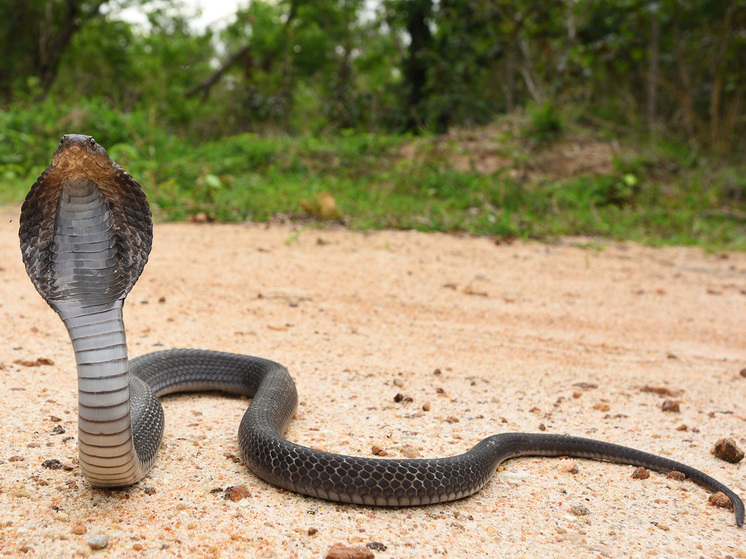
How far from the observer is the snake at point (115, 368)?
180 centimetres

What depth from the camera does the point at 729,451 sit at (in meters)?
2.70

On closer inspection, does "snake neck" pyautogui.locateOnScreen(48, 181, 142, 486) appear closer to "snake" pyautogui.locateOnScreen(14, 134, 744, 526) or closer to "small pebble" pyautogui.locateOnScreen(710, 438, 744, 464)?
"snake" pyautogui.locateOnScreen(14, 134, 744, 526)

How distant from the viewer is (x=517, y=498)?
2.40 metres

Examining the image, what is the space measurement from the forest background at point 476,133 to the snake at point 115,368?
16.5 ft

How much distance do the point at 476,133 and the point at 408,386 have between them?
9124mm

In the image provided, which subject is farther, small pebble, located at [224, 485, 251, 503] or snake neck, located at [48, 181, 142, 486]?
small pebble, located at [224, 485, 251, 503]

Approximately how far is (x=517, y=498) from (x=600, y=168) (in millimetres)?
9488

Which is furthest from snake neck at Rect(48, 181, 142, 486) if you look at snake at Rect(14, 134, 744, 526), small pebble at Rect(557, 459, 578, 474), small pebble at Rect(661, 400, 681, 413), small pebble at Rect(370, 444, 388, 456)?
small pebble at Rect(661, 400, 681, 413)

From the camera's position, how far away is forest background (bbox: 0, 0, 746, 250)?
863cm

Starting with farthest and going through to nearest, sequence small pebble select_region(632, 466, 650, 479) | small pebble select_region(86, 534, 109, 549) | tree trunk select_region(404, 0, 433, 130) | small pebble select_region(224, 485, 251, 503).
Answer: tree trunk select_region(404, 0, 433, 130)
small pebble select_region(632, 466, 650, 479)
small pebble select_region(224, 485, 251, 503)
small pebble select_region(86, 534, 109, 549)

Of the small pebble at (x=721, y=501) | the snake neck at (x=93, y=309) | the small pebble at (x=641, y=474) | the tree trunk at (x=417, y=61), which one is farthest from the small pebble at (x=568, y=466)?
the tree trunk at (x=417, y=61)

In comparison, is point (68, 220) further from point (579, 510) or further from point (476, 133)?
point (476, 133)

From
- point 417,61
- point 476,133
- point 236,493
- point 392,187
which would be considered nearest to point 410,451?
point 236,493

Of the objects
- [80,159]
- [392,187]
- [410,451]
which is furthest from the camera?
[392,187]
